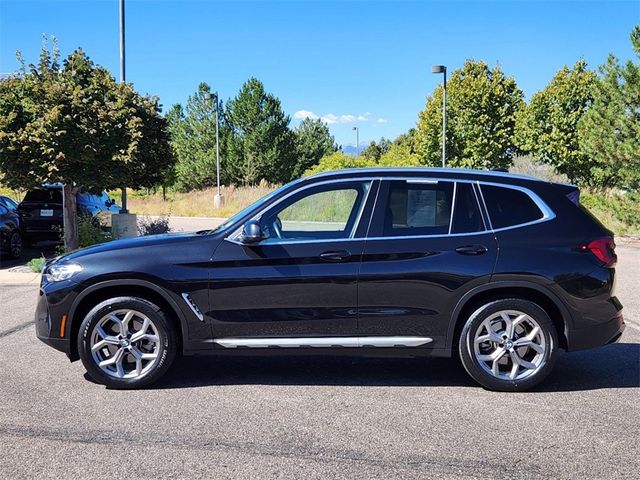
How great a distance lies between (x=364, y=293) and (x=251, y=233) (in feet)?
3.30

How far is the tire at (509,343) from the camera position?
4871mm

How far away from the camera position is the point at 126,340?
16.2ft

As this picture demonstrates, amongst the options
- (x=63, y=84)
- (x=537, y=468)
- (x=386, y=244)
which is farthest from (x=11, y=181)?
(x=537, y=468)

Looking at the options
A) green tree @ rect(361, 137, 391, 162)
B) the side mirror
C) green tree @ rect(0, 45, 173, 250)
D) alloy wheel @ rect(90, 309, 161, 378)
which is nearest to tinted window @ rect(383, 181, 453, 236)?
the side mirror

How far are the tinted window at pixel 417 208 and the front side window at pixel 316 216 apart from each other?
9.8 inches

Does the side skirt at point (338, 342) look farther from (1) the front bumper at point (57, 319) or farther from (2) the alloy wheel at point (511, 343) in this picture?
(1) the front bumper at point (57, 319)

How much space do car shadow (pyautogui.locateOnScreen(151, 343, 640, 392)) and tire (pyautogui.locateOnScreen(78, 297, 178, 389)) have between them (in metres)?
0.24

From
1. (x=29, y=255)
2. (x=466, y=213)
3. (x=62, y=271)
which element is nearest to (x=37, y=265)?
(x=29, y=255)

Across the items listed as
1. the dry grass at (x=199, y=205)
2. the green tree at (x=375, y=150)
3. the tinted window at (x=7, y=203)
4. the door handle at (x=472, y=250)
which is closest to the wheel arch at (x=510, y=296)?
the door handle at (x=472, y=250)

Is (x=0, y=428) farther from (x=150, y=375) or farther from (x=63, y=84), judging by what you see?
(x=63, y=84)

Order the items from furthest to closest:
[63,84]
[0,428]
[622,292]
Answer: [63,84]
[622,292]
[0,428]

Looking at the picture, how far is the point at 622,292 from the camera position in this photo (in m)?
9.55

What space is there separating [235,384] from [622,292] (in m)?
7.00

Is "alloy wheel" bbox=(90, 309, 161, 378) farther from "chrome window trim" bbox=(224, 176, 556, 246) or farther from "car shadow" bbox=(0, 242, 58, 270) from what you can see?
"car shadow" bbox=(0, 242, 58, 270)
